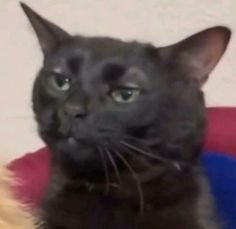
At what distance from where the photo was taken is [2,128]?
1.36 m

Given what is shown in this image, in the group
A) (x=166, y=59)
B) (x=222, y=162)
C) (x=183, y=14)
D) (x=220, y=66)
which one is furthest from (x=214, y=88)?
(x=166, y=59)

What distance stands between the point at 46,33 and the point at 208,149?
11.9 inches

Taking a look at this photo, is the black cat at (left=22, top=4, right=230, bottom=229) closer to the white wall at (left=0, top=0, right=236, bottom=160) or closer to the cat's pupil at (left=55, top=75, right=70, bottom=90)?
the cat's pupil at (left=55, top=75, right=70, bottom=90)

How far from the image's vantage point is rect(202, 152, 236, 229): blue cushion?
958mm

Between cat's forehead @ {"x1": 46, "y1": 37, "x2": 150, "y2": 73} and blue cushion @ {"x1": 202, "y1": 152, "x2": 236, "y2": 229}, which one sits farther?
blue cushion @ {"x1": 202, "y1": 152, "x2": 236, "y2": 229}

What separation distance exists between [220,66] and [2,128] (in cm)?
41

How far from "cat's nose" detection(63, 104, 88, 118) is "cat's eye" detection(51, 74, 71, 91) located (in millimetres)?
48

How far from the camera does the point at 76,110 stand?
776 mm

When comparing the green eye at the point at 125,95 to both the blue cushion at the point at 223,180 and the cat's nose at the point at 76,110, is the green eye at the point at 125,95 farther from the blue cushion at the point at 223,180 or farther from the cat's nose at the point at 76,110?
the blue cushion at the point at 223,180

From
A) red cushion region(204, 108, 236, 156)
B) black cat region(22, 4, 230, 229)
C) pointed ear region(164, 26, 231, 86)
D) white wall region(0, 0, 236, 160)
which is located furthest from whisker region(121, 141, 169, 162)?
white wall region(0, 0, 236, 160)

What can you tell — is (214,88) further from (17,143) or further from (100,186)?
(100,186)

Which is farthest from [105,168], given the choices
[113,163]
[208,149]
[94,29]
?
[94,29]

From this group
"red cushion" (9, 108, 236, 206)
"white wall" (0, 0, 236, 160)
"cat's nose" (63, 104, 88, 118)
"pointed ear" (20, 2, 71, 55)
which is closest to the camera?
"cat's nose" (63, 104, 88, 118)

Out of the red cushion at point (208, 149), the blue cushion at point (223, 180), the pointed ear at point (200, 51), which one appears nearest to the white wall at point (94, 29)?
the red cushion at point (208, 149)
